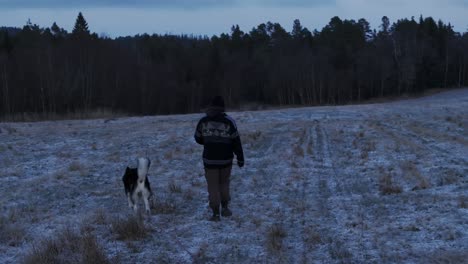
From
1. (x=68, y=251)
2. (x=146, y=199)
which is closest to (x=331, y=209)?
(x=146, y=199)

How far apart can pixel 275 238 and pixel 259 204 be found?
7.44 feet

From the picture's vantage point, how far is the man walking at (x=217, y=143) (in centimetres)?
809

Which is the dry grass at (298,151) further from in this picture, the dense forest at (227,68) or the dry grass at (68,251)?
the dense forest at (227,68)

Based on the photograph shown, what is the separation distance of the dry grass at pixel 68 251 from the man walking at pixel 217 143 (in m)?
1.98

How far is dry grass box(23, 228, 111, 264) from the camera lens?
610cm

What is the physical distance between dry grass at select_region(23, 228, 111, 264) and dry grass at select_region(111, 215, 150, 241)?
1.16ft

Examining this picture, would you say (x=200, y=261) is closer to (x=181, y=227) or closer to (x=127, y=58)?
(x=181, y=227)

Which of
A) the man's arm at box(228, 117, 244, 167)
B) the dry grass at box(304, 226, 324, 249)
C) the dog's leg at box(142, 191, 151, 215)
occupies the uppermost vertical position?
the man's arm at box(228, 117, 244, 167)

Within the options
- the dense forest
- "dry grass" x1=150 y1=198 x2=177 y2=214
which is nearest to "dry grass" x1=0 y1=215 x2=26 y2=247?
"dry grass" x1=150 y1=198 x2=177 y2=214

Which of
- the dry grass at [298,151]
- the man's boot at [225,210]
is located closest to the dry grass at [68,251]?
the man's boot at [225,210]

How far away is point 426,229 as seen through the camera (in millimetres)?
7020

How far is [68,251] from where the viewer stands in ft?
21.4

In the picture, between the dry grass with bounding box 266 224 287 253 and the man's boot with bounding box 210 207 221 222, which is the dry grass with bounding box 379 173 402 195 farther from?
the man's boot with bounding box 210 207 221 222

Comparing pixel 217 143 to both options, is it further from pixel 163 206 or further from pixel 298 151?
pixel 298 151
